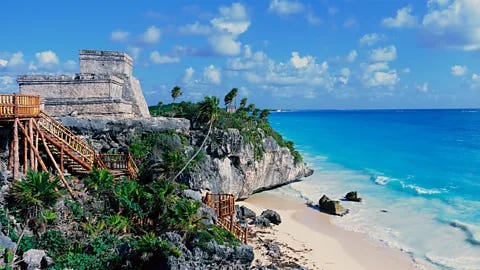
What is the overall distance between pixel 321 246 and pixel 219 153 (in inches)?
416

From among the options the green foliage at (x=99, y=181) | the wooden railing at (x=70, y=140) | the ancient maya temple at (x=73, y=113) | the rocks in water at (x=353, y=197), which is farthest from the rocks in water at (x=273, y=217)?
the green foliage at (x=99, y=181)

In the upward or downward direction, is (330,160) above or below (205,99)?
below

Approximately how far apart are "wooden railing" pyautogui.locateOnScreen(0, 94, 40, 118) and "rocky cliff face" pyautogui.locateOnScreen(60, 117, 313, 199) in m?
6.55

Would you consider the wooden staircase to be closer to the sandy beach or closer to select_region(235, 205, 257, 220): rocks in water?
select_region(235, 205, 257, 220): rocks in water

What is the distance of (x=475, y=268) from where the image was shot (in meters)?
22.2

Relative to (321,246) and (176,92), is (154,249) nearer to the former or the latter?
(321,246)

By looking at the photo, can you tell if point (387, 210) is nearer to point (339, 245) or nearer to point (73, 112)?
point (339, 245)

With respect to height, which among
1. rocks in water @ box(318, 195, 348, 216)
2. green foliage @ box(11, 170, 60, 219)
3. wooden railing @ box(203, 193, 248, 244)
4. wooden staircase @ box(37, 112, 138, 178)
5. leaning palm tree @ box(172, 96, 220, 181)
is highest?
leaning palm tree @ box(172, 96, 220, 181)

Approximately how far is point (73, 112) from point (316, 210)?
19.0 metres

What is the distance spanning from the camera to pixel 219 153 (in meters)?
31.7

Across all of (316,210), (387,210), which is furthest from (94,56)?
(387,210)

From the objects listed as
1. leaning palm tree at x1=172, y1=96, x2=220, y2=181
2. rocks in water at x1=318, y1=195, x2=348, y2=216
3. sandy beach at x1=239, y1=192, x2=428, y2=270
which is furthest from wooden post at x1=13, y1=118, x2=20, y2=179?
rocks in water at x1=318, y1=195, x2=348, y2=216

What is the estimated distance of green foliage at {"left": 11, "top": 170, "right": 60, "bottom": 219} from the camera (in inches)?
692

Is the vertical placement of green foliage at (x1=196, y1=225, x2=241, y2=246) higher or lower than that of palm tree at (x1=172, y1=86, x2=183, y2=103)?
lower
